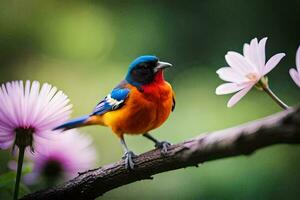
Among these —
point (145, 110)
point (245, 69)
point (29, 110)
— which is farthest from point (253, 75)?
point (145, 110)

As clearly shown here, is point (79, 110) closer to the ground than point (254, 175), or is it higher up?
higher up

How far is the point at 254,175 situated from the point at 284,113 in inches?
32.7

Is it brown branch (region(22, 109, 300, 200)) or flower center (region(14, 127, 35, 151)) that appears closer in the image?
brown branch (region(22, 109, 300, 200))

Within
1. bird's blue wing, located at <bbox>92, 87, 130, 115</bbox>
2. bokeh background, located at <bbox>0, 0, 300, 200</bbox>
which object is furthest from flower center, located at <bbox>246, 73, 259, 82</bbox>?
bokeh background, located at <bbox>0, 0, 300, 200</bbox>

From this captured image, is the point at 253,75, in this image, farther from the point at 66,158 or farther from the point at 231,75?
the point at 66,158

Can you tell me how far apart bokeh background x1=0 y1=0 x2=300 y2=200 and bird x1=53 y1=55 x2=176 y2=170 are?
201mm

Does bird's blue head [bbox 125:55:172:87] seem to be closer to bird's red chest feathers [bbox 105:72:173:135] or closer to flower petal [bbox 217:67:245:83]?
bird's red chest feathers [bbox 105:72:173:135]

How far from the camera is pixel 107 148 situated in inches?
48.2

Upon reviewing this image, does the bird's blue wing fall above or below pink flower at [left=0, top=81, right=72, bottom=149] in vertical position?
above

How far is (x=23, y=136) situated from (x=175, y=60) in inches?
45.3

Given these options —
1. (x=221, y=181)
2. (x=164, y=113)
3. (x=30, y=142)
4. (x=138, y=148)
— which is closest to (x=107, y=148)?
(x=138, y=148)

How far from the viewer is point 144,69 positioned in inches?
31.3

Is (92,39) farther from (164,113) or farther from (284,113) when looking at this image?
(284,113)

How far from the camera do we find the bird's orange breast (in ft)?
2.53
